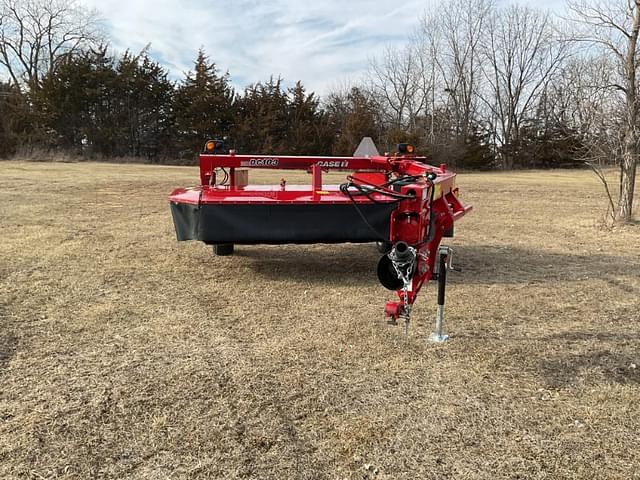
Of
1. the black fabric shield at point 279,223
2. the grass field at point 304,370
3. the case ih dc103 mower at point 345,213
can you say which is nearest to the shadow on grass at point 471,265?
the grass field at point 304,370

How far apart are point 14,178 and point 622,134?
14452 mm

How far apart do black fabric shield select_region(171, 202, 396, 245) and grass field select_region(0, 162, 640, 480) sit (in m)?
0.50

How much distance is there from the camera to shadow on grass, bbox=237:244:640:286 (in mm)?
5438

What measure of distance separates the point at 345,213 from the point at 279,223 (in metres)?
0.58

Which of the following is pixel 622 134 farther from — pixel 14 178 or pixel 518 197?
pixel 14 178

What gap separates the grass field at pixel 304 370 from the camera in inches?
94.9

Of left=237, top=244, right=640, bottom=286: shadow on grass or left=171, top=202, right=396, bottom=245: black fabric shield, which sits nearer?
left=171, top=202, right=396, bottom=245: black fabric shield

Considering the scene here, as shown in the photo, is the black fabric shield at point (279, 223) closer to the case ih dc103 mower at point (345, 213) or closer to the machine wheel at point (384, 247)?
the case ih dc103 mower at point (345, 213)

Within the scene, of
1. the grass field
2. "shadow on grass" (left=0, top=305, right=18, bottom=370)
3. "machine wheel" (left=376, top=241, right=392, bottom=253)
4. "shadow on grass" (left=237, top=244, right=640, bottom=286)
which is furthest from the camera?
"machine wheel" (left=376, top=241, right=392, bottom=253)

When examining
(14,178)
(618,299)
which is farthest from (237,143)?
(618,299)

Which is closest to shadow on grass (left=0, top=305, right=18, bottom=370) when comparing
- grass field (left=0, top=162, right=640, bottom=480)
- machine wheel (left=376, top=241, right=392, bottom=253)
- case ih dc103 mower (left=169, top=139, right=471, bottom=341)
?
grass field (left=0, top=162, right=640, bottom=480)

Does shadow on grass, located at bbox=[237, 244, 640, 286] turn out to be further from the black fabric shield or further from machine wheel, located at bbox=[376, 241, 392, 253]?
the black fabric shield

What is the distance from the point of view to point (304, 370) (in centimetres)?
325

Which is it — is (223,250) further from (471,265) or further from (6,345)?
(6,345)
